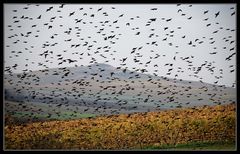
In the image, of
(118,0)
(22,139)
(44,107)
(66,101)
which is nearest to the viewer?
(118,0)

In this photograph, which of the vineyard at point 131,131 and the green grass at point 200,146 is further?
the vineyard at point 131,131

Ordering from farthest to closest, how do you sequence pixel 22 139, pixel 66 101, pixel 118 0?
1. pixel 66 101
2. pixel 22 139
3. pixel 118 0

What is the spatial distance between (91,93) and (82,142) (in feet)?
23.2

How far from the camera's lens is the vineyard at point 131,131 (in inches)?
583

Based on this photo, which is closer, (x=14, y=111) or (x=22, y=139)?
(x=22, y=139)

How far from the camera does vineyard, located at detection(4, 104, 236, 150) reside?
14820 mm

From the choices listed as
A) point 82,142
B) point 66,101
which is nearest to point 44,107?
point 66,101

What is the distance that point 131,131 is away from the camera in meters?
16.0

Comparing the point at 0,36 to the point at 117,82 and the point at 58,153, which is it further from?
the point at 117,82

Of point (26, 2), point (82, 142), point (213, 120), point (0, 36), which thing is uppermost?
point (26, 2)

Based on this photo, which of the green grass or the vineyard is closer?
the green grass

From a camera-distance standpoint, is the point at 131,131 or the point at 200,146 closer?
the point at 200,146

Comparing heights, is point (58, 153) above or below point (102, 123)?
above

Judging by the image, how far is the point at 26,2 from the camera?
407 inches
